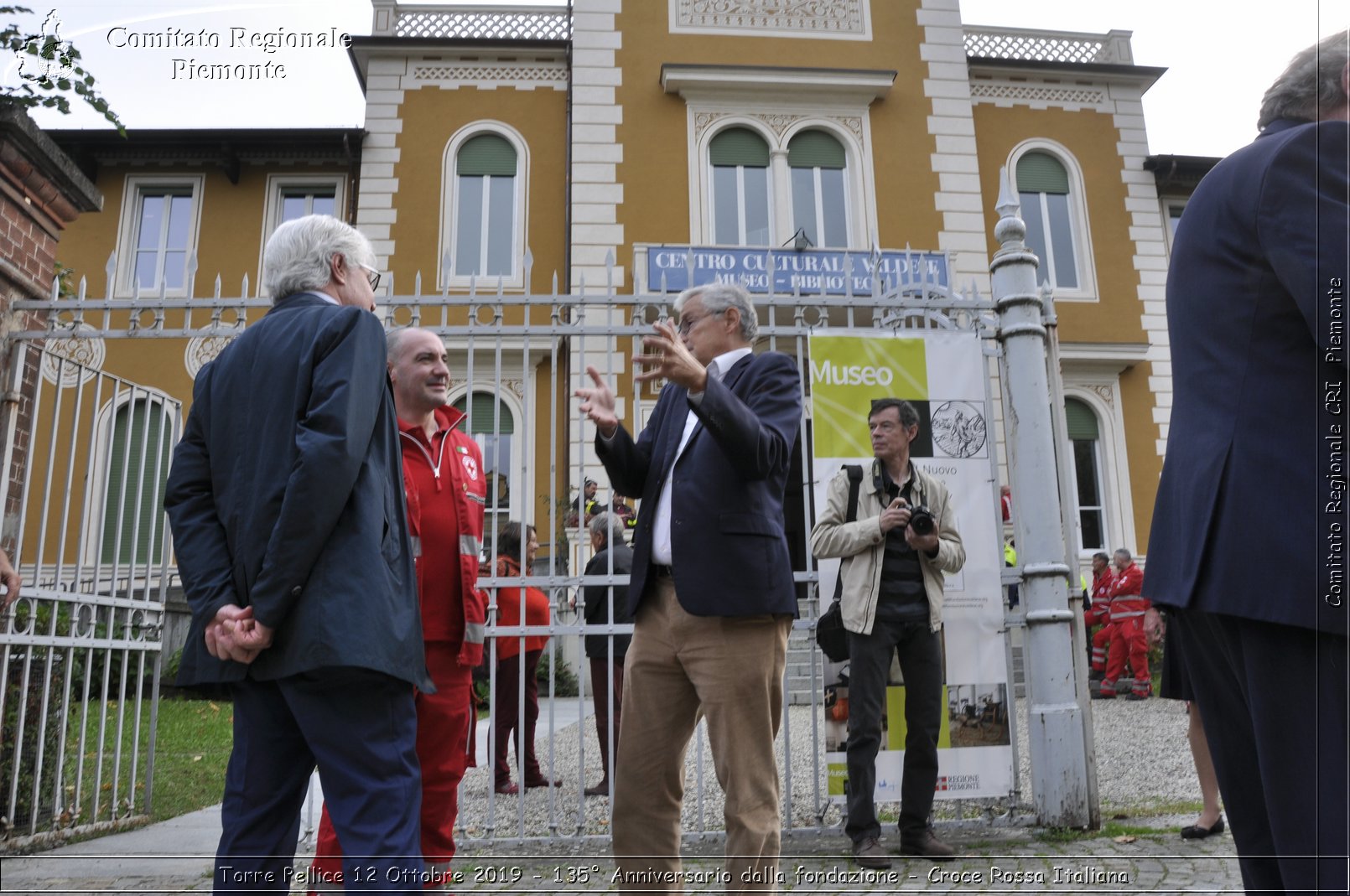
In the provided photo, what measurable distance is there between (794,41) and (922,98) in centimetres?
237

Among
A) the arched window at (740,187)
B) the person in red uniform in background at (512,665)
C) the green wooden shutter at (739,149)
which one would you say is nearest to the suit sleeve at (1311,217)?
the person in red uniform in background at (512,665)

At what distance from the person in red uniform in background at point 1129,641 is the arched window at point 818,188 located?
295 inches

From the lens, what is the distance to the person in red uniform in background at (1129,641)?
1121 cm

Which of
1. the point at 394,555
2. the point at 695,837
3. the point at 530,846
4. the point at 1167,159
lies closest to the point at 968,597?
the point at 695,837

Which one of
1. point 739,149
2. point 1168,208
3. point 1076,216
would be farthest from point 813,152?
point 1168,208

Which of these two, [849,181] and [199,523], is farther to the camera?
[849,181]

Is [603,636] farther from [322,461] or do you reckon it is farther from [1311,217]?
[1311,217]

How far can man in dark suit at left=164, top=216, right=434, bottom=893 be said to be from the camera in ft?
7.95

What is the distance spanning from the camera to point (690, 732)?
3412mm

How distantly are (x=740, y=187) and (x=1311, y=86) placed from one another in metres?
15.8

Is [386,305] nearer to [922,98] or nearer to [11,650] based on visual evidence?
[11,650]

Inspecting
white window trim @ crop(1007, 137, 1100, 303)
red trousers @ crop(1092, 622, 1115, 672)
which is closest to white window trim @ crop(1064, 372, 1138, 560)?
white window trim @ crop(1007, 137, 1100, 303)

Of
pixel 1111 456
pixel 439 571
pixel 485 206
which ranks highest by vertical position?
pixel 485 206

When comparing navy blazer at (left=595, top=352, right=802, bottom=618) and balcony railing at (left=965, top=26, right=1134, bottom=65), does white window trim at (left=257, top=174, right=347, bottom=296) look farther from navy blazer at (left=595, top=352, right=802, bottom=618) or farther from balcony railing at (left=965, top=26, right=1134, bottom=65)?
navy blazer at (left=595, top=352, right=802, bottom=618)
